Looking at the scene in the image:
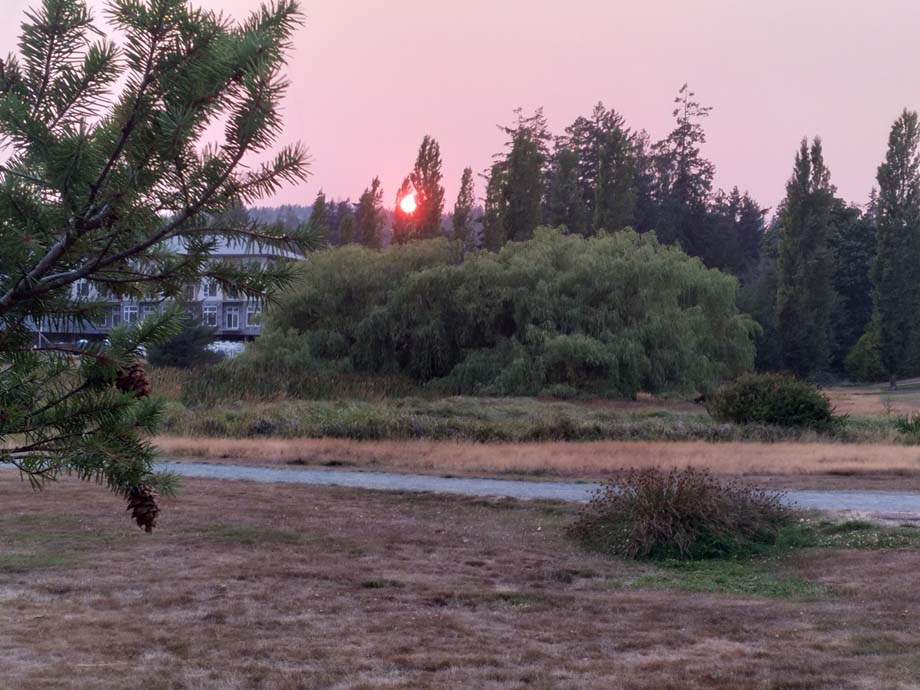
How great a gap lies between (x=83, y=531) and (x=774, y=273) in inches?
2860

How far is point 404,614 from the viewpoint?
28.8 feet

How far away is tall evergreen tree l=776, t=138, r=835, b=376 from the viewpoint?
65.1m

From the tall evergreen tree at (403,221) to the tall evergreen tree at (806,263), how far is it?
23416 millimetres

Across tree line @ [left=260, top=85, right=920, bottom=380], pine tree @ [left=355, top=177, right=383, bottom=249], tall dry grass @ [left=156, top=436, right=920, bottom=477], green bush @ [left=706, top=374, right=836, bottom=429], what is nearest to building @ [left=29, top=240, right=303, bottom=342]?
tall dry grass @ [left=156, top=436, right=920, bottom=477]

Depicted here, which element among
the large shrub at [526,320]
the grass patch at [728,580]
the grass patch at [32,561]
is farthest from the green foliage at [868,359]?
the grass patch at [32,561]

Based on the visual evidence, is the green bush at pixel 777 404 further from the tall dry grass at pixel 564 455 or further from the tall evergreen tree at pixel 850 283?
Answer: the tall evergreen tree at pixel 850 283

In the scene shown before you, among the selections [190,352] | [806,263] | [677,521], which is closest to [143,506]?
[677,521]

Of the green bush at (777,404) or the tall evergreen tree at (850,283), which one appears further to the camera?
the tall evergreen tree at (850,283)

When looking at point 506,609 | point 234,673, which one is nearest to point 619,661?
point 506,609

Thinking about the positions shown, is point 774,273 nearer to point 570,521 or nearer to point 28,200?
point 570,521

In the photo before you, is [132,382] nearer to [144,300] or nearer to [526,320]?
[144,300]

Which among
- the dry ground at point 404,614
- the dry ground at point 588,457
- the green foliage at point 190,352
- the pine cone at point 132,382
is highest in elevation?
the green foliage at point 190,352

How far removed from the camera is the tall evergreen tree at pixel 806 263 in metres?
65.1

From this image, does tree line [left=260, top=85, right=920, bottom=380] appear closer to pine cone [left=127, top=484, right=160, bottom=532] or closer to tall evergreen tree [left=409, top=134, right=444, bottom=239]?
tall evergreen tree [left=409, top=134, right=444, bottom=239]
